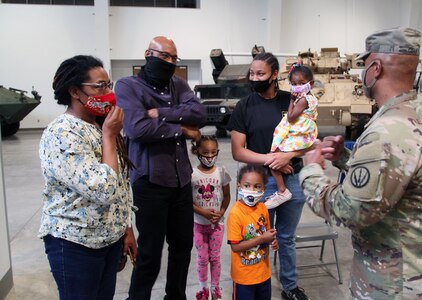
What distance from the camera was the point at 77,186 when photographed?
1725 mm

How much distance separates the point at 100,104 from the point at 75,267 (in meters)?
0.76

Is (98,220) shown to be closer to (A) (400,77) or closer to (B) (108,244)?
(B) (108,244)

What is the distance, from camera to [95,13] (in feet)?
48.4

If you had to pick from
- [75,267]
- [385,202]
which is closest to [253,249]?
[75,267]

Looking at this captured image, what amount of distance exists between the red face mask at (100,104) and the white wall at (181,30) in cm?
1380

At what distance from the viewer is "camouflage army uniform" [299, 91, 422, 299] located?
1344 mm

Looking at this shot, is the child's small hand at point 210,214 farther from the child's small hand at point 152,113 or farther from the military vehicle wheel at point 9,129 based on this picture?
the military vehicle wheel at point 9,129

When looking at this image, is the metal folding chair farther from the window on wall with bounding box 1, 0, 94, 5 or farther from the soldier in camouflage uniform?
the window on wall with bounding box 1, 0, 94, 5

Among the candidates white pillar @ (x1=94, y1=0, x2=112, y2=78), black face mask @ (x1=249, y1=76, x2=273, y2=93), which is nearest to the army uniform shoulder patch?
black face mask @ (x1=249, y1=76, x2=273, y2=93)

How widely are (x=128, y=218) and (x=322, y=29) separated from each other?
1658cm

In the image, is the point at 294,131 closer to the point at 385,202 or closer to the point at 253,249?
the point at 253,249

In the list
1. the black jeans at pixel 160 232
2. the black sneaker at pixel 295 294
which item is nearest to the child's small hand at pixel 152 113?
the black jeans at pixel 160 232

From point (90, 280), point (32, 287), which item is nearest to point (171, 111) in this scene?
point (90, 280)

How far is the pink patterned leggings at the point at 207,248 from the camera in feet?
10.2
